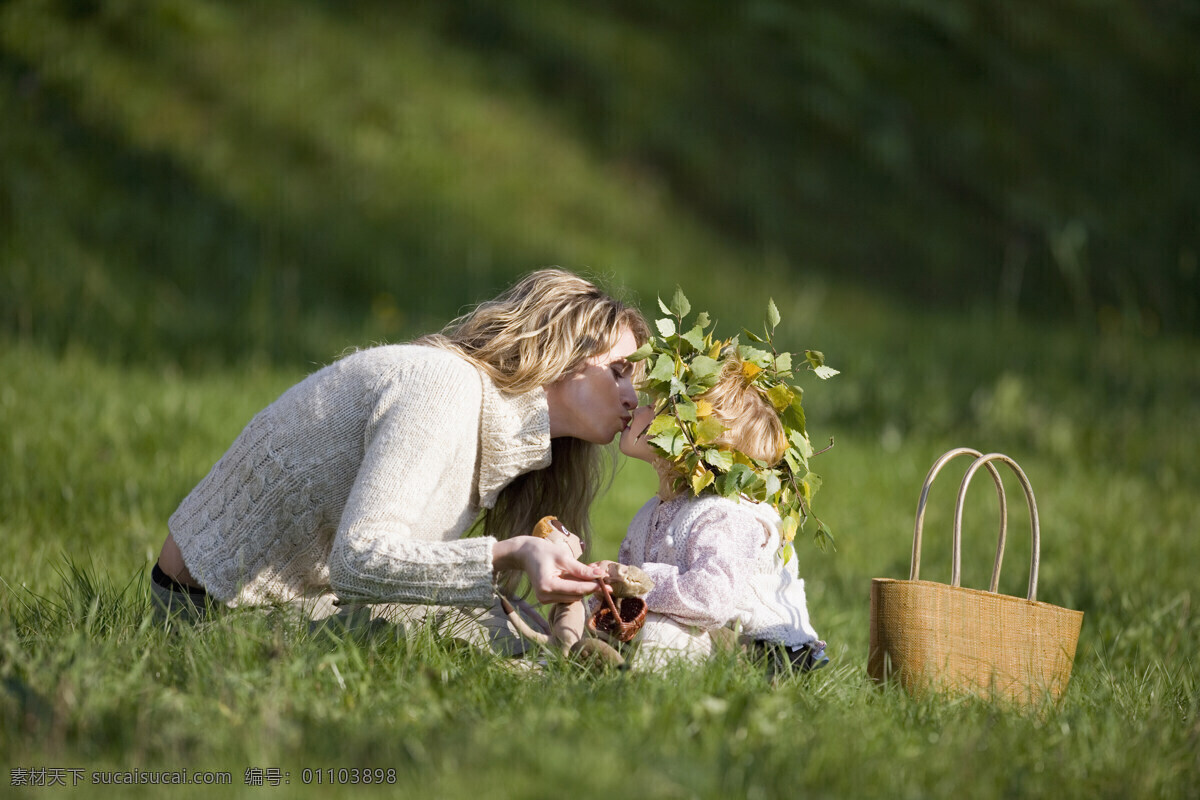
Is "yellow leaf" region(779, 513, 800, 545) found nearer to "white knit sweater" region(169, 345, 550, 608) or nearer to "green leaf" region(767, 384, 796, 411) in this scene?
"green leaf" region(767, 384, 796, 411)

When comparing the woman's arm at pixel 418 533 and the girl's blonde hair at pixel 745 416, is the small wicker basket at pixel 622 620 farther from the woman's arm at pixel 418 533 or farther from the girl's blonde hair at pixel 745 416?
the girl's blonde hair at pixel 745 416

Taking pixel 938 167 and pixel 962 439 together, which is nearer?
pixel 962 439

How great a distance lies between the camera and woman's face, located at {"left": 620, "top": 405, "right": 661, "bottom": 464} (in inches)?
120

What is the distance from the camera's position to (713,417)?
3.00 m

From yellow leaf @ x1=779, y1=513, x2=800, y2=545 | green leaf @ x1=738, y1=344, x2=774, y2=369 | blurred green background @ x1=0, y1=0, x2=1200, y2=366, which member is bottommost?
yellow leaf @ x1=779, y1=513, x2=800, y2=545

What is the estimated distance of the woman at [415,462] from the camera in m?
2.61

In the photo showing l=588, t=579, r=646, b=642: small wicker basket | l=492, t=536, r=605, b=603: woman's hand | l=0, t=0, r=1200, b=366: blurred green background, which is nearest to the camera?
l=492, t=536, r=605, b=603: woman's hand

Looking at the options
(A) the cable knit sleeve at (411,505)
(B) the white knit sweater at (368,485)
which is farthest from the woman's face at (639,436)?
(A) the cable knit sleeve at (411,505)

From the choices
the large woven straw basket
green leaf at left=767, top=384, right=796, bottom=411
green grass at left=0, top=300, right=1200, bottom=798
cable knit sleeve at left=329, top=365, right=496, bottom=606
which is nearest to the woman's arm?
cable knit sleeve at left=329, top=365, right=496, bottom=606

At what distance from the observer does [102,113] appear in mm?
9109

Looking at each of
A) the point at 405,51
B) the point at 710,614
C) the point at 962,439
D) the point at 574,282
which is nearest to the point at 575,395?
the point at 574,282

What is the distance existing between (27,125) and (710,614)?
7799 millimetres

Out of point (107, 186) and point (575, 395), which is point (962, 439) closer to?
point (575, 395)

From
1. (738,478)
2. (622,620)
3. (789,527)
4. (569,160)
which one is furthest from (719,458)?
(569,160)
